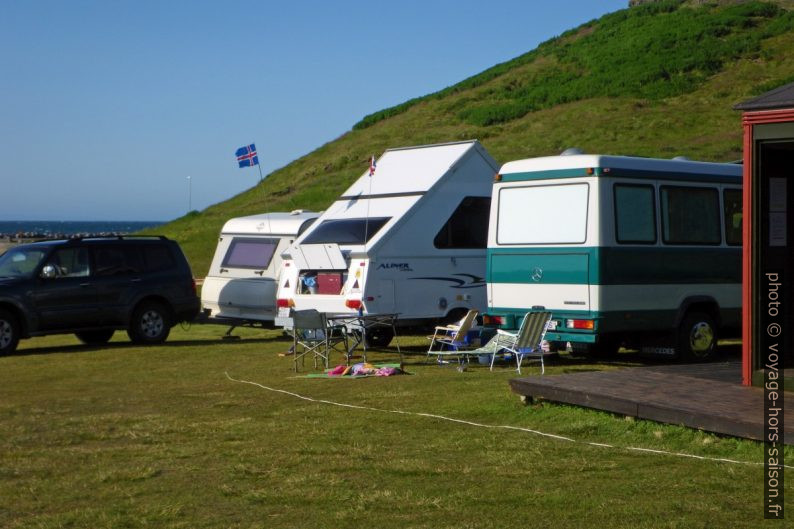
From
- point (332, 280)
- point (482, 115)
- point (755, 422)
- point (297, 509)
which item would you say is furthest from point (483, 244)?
point (482, 115)

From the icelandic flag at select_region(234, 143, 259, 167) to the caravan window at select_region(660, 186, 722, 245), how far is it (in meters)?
9.21

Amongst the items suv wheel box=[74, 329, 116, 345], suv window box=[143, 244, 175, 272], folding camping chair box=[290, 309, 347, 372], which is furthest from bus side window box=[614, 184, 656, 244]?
suv wheel box=[74, 329, 116, 345]

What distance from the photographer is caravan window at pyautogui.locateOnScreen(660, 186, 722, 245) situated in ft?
48.5

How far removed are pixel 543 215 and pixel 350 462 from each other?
6.91 meters

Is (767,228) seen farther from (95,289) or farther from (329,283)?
(95,289)

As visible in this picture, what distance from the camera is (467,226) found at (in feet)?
56.5

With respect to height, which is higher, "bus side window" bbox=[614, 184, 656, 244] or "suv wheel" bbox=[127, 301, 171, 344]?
"bus side window" bbox=[614, 184, 656, 244]

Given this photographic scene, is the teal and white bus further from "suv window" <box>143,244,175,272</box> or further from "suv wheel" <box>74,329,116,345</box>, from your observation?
"suv wheel" <box>74,329,116,345</box>

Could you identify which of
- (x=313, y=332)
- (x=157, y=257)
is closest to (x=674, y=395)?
(x=313, y=332)

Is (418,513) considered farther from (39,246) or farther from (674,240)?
(39,246)

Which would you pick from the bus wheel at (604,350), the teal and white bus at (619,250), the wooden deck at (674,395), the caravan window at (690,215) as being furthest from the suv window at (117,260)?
the wooden deck at (674,395)

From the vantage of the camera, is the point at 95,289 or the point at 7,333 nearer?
the point at 7,333

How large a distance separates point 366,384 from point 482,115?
135 ft

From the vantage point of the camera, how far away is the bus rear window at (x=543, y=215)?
14.1m
